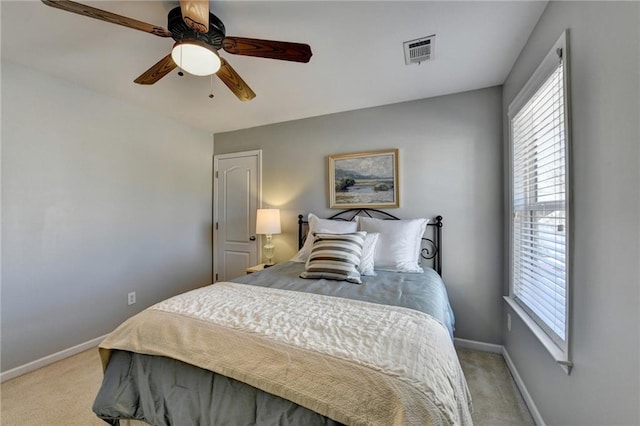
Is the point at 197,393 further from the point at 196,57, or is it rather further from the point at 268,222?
the point at 268,222

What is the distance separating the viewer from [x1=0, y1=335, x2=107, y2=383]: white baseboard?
2090mm

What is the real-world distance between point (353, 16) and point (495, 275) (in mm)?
2453

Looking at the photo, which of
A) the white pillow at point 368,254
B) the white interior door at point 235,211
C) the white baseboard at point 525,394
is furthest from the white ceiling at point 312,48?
the white baseboard at point 525,394

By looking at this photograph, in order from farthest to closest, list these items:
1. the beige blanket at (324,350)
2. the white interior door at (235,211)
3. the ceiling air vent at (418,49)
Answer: the white interior door at (235,211) < the ceiling air vent at (418,49) < the beige blanket at (324,350)

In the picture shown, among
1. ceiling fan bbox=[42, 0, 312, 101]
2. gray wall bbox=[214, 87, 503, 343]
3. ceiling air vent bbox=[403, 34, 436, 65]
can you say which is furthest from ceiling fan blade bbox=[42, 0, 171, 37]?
gray wall bbox=[214, 87, 503, 343]

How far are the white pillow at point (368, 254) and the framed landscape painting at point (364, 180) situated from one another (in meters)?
0.58

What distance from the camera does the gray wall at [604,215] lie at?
0.89 m

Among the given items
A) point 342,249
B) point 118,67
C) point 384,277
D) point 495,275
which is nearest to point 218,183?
point 118,67

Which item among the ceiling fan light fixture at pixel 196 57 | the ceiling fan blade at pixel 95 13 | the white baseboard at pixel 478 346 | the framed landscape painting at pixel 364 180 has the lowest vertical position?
the white baseboard at pixel 478 346

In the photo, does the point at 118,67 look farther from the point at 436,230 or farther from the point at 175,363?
the point at 436,230

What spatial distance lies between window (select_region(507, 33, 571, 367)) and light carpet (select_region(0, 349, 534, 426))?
0.59 meters

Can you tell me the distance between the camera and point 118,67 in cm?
220

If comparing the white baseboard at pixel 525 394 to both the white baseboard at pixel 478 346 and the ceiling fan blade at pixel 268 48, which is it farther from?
the ceiling fan blade at pixel 268 48

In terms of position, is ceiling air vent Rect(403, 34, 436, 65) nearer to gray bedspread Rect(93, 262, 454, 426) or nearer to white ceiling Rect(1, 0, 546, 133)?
white ceiling Rect(1, 0, 546, 133)
